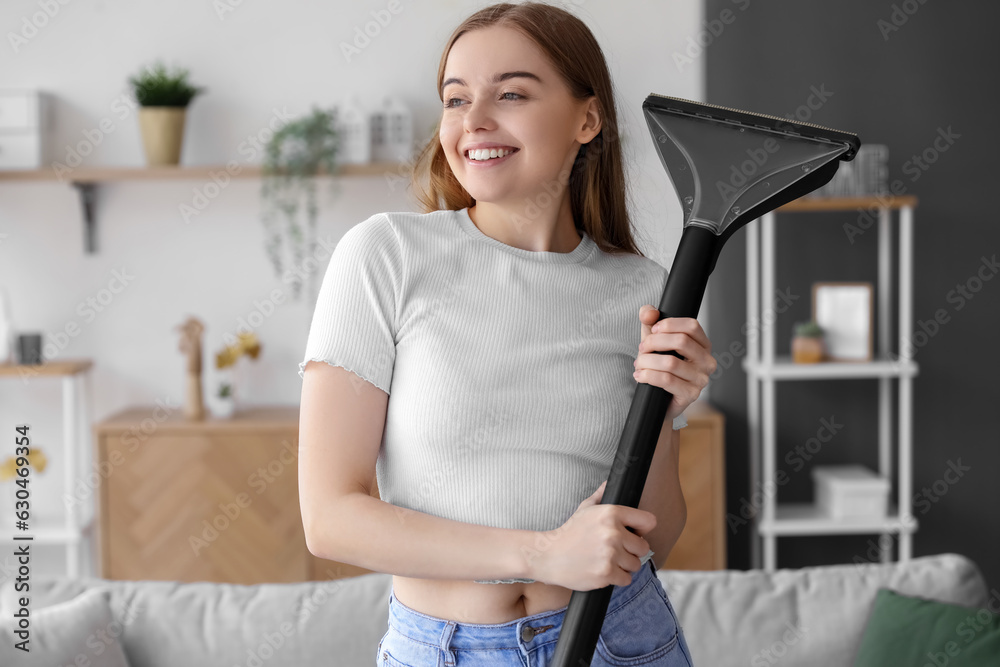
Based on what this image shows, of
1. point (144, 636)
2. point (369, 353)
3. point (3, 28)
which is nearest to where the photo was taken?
point (369, 353)

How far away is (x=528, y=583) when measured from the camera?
0.99 m

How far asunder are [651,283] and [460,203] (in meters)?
0.26

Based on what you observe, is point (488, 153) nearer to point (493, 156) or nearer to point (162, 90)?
point (493, 156)

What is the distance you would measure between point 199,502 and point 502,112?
2.30m

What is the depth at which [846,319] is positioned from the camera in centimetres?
308

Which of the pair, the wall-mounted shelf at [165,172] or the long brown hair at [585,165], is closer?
the long brown hair at [585,165]

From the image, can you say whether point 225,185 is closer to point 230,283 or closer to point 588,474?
point 230,283

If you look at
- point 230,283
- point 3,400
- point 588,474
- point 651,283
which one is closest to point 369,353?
point 588,474

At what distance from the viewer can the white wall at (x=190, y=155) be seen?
3.22 m

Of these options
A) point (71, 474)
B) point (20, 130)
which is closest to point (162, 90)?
point (20, 130)

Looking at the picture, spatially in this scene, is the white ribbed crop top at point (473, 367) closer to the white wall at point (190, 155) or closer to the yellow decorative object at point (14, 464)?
the white wall at point (190, 155)

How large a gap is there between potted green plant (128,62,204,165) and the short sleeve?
232 cm

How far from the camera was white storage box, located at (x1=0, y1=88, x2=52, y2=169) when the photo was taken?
3.08 metres

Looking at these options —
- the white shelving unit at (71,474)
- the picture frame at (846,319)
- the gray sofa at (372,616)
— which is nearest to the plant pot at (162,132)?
the white shelving unit at (71,474)
